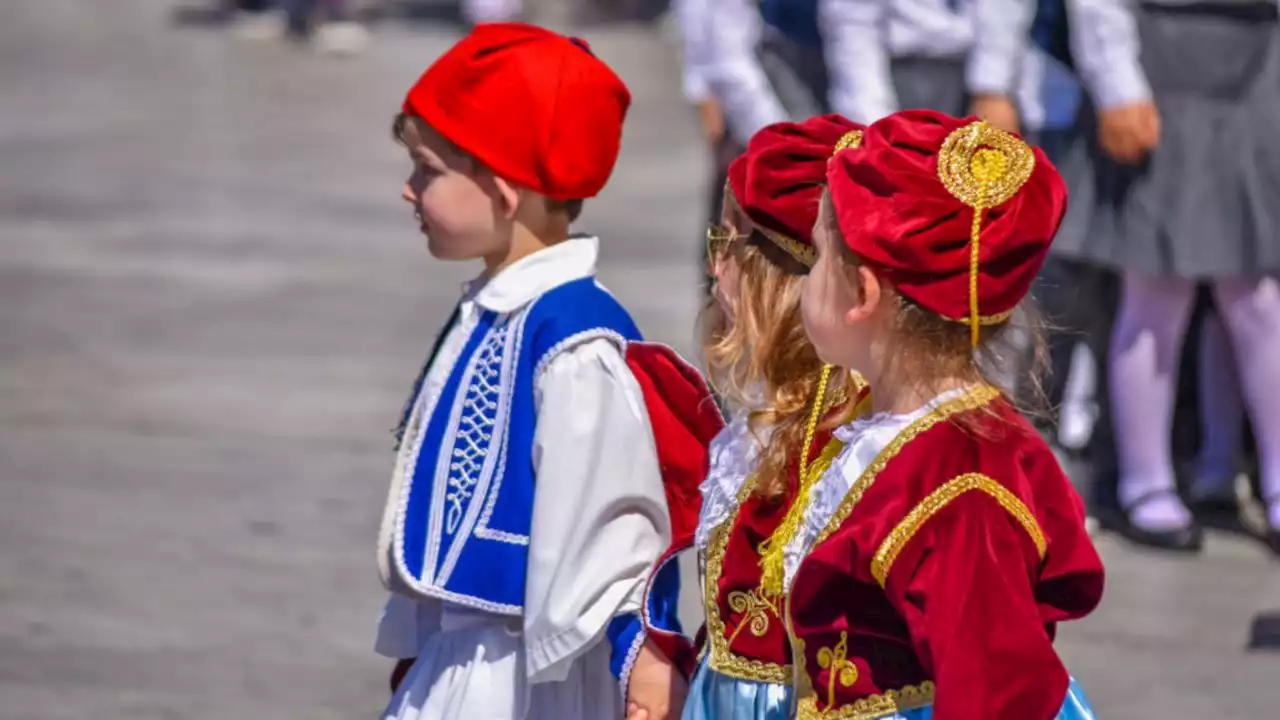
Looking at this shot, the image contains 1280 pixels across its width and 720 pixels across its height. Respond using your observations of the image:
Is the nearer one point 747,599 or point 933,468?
point 933,468

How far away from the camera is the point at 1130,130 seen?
5332 mm

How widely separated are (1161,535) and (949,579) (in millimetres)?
3548

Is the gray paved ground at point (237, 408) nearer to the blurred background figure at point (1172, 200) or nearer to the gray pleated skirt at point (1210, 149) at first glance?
the blurred background figure at point (1172, 200)

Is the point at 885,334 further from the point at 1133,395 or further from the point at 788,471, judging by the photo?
the point at 1133,395

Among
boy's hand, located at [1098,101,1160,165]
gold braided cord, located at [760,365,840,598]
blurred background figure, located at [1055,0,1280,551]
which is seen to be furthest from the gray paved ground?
gold braided cord, located at [760,365,840,598]

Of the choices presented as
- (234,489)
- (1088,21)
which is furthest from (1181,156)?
(234,489)

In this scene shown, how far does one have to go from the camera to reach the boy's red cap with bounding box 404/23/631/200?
9.70 ft

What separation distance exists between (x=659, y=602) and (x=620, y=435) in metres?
0.22

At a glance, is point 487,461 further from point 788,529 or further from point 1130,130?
point 1130,130

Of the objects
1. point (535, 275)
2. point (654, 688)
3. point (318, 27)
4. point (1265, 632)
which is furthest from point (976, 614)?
point (318, 27)

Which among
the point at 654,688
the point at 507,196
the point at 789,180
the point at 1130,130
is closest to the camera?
the point at 789,180

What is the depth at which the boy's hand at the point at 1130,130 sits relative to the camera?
17.4 feet

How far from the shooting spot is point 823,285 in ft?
7.86

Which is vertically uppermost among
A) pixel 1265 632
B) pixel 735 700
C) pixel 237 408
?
pixel 735 700
